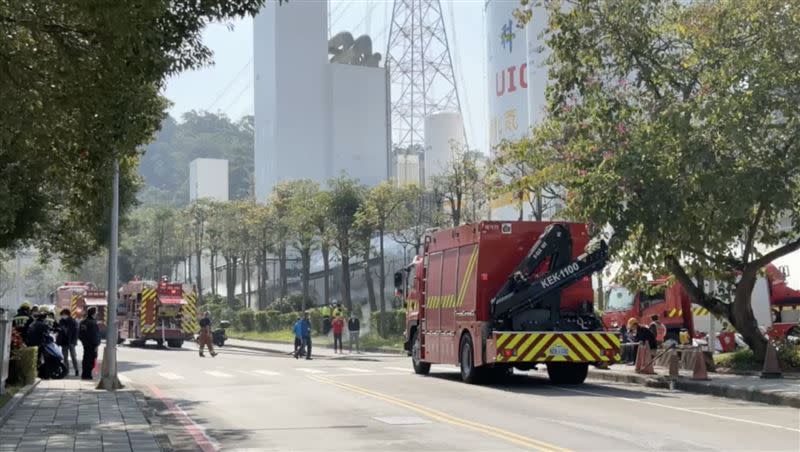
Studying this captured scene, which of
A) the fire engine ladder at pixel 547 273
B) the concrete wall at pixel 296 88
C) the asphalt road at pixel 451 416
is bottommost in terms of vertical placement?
the asphalt road at pixel 451 416

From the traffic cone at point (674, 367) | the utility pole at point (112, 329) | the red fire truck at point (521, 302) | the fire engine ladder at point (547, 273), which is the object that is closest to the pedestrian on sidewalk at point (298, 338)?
the red fire truck at point (521, 302)

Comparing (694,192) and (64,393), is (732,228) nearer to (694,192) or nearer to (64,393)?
(694,192)

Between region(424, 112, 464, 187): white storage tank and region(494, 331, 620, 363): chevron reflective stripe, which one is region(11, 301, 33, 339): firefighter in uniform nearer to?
region(494, 331, 620, 363): chevron reflective stripe

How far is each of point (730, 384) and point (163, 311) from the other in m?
32.6

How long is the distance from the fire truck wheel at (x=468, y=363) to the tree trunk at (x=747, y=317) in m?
6.50

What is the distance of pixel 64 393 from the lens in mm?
19547

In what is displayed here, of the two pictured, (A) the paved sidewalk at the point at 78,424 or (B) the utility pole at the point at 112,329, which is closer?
(A) the paved sidewalk at the point at 78,424

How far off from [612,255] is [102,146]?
1154 centimetres

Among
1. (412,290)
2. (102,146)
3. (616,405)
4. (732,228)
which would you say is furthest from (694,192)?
(102,146)

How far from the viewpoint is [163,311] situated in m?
47.6

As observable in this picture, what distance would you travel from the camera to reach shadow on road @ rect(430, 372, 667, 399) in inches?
773

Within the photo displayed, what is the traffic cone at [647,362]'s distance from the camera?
932 inches

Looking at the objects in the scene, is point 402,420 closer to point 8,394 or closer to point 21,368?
point 8,394

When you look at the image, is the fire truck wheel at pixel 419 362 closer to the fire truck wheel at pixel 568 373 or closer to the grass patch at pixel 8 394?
the fire truck wheel at pixel 568 373
